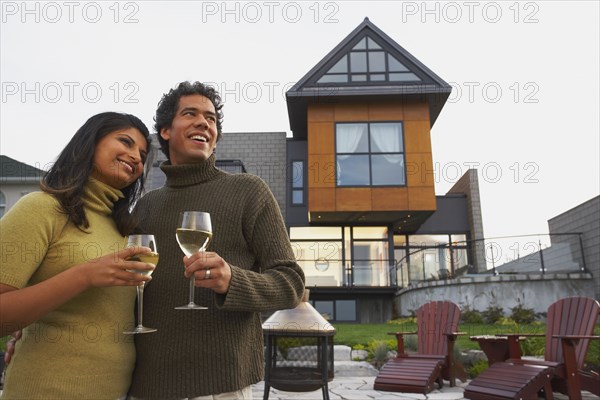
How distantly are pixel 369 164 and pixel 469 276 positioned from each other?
5.77m

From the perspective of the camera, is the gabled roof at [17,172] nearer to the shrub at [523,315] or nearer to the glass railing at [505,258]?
the glass railing at [505,258]

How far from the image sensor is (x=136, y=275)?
4.12 ft

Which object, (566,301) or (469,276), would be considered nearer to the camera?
(566,301)

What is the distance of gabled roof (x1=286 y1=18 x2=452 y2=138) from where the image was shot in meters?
16.9

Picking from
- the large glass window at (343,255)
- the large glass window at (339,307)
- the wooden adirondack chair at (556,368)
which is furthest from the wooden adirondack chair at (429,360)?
the large glass window at (339,307)

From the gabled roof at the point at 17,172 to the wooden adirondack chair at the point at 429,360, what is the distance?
18082mm

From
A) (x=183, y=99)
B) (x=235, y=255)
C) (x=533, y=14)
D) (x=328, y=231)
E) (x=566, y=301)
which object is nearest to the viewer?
(x=235, y=255)

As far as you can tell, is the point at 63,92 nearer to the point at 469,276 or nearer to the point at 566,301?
the point at 566,301

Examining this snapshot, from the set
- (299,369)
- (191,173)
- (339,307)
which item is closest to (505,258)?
(339,307)

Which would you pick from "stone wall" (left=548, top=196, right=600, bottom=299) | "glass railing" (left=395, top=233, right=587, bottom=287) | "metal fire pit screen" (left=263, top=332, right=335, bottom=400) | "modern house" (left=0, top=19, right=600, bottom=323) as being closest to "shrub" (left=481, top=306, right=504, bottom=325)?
"glass railing" (left=395, top=233, right=587, bottom=287)

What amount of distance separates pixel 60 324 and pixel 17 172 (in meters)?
22.7

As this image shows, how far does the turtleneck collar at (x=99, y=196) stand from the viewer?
157cm

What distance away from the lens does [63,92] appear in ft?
18.4

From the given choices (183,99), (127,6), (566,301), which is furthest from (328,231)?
(183,99)
